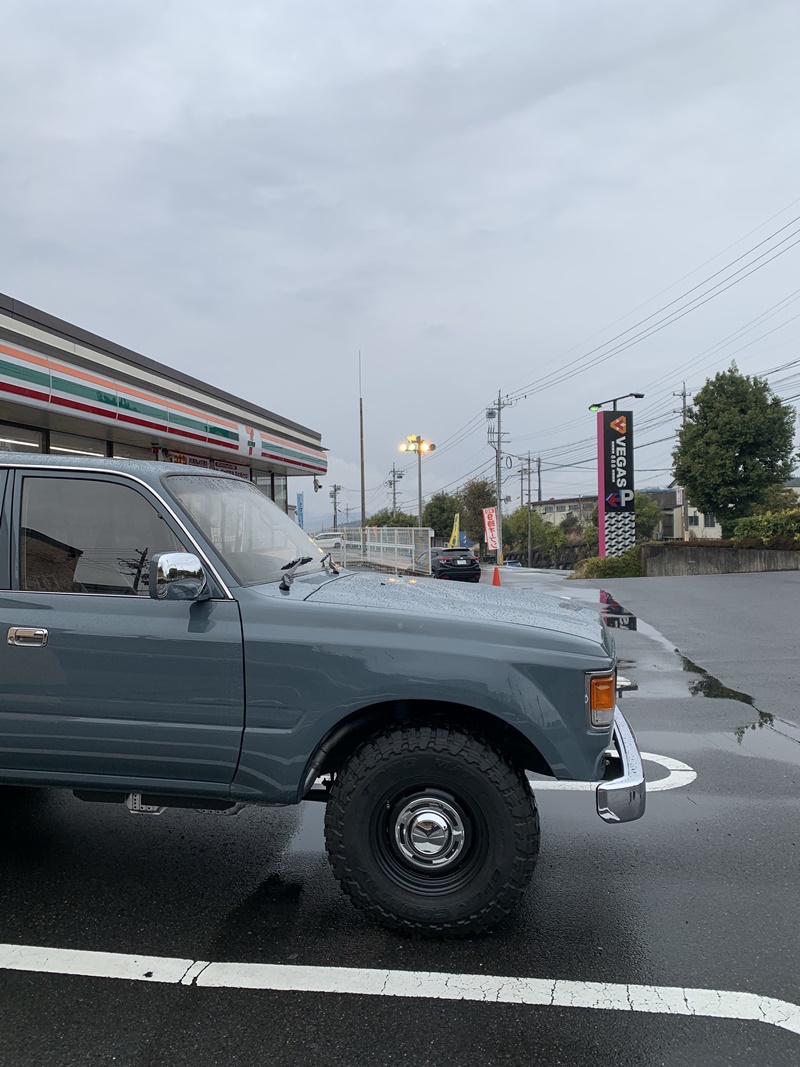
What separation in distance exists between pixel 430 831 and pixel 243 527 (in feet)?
5.41

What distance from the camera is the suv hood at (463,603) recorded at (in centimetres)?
306

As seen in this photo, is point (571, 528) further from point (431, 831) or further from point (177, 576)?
point (177, 576)

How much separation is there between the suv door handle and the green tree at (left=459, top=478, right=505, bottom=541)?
215 ft

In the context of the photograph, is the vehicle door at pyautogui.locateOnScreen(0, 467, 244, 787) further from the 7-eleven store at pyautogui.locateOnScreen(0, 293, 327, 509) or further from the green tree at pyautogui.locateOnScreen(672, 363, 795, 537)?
the green tree at pyautogui.locateOnScreen(672, 363, 795, 537)

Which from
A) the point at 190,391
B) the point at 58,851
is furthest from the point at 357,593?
the point at 190,391

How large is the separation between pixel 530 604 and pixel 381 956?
65.3 inches

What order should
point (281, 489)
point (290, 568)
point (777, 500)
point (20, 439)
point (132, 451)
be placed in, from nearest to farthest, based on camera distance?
point (290, 568) → point (20, 439) → point (132, 451) → point (281, 489) → point (777, 500)

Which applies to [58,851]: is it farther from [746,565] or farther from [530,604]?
[746,565]

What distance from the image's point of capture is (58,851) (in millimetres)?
3740

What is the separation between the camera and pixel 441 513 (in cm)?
7944

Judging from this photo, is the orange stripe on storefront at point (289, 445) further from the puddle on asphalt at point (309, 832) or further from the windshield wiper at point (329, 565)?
the puddle on asphalt at point (309, 832)

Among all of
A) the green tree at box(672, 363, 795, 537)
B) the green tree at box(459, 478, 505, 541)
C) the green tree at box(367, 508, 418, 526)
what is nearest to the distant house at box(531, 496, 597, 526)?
the green tree at box(367, 508, 418, 526)

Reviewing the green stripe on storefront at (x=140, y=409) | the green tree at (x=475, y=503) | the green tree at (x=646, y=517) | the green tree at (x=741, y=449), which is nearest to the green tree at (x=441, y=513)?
the green tree at (x=475, y=503)

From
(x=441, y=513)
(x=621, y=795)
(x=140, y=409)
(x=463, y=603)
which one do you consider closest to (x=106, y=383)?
(x=140, y=409)
